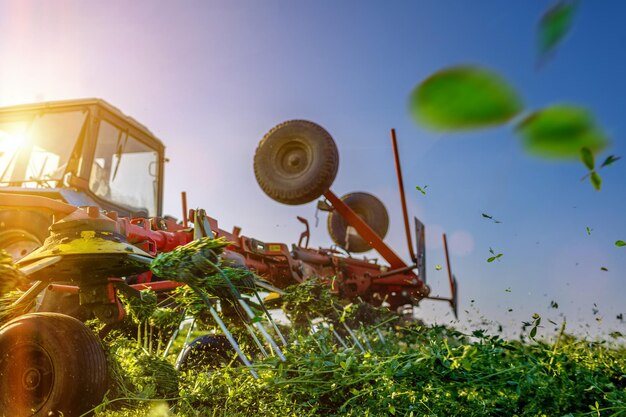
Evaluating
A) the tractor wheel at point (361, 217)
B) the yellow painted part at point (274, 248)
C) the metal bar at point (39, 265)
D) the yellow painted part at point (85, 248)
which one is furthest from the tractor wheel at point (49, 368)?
the tractor wheel at point (361, 217)

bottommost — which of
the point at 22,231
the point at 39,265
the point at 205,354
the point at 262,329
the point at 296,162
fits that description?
the point at 205,354

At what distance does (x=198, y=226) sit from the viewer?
3459 millimetres

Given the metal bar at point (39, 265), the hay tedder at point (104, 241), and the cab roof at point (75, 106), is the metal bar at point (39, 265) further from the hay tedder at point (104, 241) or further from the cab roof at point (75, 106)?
the cab roof at point (75, 106)

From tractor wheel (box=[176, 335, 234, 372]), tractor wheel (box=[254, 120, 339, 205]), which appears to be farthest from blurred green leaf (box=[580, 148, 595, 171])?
tractor wheel (box=[254, 120, 339, 205])

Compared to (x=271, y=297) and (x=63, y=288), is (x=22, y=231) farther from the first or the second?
(x=271, y=297)

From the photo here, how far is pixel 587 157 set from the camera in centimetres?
62

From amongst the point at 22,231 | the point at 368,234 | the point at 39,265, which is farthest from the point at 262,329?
the point at 368,234

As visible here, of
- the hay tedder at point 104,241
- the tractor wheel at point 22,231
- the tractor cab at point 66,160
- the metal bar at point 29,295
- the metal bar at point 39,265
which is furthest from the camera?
the tractor cab at point 66,160

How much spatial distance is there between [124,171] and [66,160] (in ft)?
3.14

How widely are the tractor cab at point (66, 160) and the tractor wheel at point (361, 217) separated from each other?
401 cm

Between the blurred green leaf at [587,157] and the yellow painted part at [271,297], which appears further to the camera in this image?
the yellow painted part at [271,297]

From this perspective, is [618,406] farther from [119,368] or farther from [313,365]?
[119,368]

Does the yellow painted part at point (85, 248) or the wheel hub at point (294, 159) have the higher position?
the wheel hub at point (294, 159)

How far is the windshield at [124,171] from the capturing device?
6.24 metres
